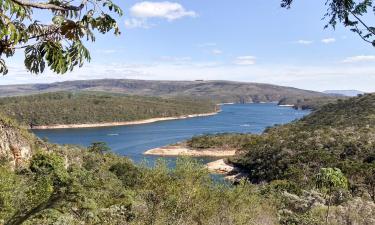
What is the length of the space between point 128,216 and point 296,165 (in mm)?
55782

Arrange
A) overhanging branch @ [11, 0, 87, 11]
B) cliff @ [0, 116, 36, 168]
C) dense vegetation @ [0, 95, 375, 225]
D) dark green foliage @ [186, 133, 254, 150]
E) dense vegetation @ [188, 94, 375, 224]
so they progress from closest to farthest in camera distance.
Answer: overhanging branch @ [11, 0, 87, 11], dense vegetation @ [0, 95, 375, 225], cliff @ [0, 116, 36, 168], dense vegetation @ [188, 94, 375, 224], dark green foliage @ [186, 133, 254, 150]

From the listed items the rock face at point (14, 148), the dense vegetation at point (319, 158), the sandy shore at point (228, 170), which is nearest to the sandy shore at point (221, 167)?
the sandy shore at point (228, 170)

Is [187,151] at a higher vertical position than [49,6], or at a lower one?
lower

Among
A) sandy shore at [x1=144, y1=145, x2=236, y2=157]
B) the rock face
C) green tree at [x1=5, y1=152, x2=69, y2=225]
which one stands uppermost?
green tree at [x1=5, y1=152, x2=69, y2=225]

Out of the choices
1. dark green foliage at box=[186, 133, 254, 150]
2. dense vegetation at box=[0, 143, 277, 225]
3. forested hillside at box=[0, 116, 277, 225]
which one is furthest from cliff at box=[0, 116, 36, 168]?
dark green foliage at box=[186, 133, 254, 150]

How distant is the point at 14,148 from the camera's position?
53000 mm

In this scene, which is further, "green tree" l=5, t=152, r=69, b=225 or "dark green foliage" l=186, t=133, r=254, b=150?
"dark green foliage" l=186, t=133, r=254, b=150

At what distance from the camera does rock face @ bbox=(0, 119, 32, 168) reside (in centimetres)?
5074

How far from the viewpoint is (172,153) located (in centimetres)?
12038

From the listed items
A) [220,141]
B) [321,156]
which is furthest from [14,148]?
[220,141]

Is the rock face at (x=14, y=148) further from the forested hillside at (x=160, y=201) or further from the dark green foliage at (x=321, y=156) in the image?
the dark green foliage at (x=321, y=156)

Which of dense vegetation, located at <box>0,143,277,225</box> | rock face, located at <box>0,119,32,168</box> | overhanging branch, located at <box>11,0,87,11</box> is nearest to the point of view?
overhanging branch, located at <box>11,0,87,11</box>

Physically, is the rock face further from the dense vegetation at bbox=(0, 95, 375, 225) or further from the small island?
the small island

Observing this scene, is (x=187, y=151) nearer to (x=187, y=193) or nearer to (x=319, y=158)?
(x=319, y=158)
